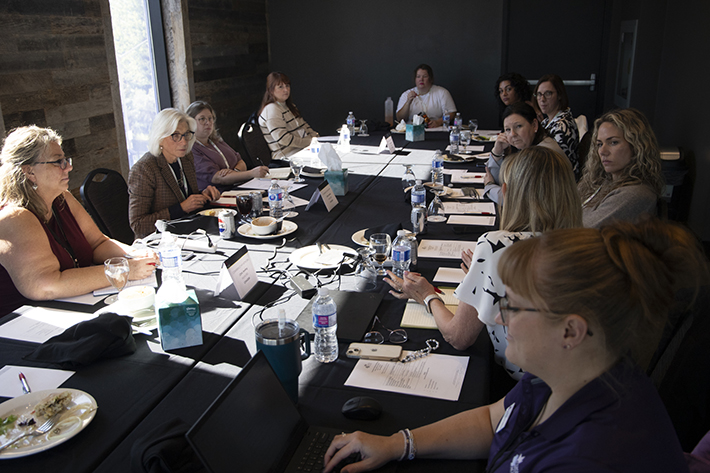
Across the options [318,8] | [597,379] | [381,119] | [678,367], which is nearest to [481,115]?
[381,119]

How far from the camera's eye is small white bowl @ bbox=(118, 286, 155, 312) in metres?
1.77

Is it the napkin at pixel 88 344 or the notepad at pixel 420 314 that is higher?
the napkin at pixel 88 344

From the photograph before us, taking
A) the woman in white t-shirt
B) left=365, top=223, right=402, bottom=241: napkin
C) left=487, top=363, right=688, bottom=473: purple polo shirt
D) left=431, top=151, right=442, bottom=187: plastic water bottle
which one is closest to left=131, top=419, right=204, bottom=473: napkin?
left=487, top=363, right=688, bottom=473: purple polo shirt

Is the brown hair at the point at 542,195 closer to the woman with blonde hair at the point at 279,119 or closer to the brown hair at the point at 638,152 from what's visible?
the brown hair at the point at 638,152

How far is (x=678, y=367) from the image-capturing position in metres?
1.43

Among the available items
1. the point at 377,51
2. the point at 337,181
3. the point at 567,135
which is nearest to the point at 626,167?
the point at 567,135

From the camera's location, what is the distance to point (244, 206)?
9.47ft

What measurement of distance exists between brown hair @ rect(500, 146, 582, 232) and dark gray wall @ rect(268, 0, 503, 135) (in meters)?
6.05

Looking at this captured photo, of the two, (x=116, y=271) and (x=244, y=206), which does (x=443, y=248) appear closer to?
(x=244, y=206)

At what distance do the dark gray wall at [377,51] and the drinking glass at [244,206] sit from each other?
16.8 ft

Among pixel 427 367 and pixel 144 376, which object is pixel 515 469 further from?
pixel 144 376

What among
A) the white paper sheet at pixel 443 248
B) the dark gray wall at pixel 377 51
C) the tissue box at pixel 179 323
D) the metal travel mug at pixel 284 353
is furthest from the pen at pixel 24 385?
the dark gray wall at pixel 377 51

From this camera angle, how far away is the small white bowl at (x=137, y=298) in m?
1.77

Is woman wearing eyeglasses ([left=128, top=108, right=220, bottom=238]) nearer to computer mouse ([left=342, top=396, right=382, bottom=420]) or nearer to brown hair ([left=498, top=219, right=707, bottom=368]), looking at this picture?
computer mouse ([left=342, top=396, right=382, bottom=420])
